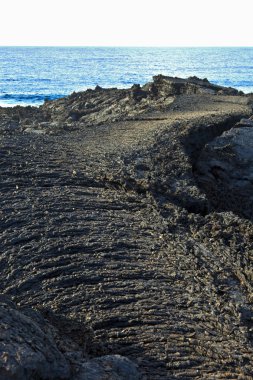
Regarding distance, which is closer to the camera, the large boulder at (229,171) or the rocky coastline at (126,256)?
the rocky coastline at (126,256)

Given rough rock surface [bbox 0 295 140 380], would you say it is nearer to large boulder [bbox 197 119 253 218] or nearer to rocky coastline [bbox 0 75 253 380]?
rocky coastline [bbox 0 75 253 380]

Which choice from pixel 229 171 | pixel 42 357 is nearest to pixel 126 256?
pixel 42 357

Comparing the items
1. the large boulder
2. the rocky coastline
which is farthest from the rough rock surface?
the large boulder

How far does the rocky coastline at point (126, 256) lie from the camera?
2668 mm

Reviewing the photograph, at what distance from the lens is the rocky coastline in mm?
2668

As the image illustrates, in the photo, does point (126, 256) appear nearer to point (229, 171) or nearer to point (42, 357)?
point (42, 357)

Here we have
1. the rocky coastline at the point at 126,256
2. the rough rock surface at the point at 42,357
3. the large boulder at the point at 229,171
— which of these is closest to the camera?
the rough rock surface at the point at 42,357

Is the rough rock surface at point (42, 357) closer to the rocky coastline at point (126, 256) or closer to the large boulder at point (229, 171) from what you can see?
the rocky coastline at point (126, 256)

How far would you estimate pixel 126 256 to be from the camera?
3.71 metres

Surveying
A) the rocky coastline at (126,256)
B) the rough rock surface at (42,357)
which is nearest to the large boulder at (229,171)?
the rocky coastline at (126,256)

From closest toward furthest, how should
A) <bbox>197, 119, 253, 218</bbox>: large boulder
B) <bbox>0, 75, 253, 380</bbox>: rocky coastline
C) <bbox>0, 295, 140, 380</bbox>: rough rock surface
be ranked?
<bbox>0, 295, 140, 380</bbox>: rough rock surface < <bbox>0, 75, 253, 380</bbox>: rocky coastline < <bbox>197, 119, 253, 218</bbox>: large boulder

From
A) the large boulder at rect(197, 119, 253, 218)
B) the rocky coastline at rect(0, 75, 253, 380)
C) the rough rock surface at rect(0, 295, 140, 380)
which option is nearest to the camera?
the rough rock surface at rect(0, 295, 140, 380)

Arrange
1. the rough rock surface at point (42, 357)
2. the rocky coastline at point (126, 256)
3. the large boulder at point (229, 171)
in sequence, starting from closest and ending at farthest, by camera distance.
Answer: the rough rock surface at point (42, 357) < the rocky coastline at point (126, 256) < the large boulder at point (229, 171)

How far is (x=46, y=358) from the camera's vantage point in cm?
214
